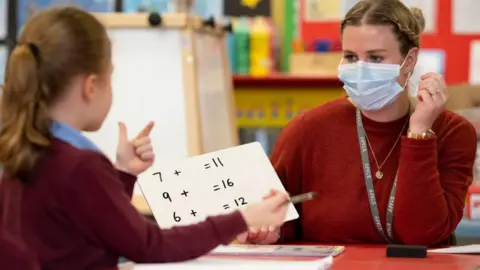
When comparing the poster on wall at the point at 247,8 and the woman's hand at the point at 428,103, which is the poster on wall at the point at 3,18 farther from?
the woman's hand at the point at 428,103

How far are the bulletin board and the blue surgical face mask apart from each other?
4.58 feet

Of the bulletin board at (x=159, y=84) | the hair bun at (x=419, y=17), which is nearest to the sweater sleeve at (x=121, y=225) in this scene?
the hair bun at (x=419, y=17)

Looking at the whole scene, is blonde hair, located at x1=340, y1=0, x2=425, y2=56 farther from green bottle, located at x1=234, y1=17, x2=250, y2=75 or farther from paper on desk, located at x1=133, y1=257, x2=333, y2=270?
green bottle, located at x1=234, y1=17, x2=250, y2=75

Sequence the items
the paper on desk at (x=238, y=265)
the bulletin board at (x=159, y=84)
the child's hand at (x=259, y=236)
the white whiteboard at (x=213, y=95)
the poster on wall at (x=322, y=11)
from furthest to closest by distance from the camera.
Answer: the poster on wall at (x=322, y=11) < the white whiteboard at (x=213, y=95) < the bulletin board at (x=159, y=84) < the child's hand at (x=259, y=236) < the paper on desk at (x=238, y=265)

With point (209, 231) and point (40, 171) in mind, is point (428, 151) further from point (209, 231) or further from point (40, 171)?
point (40, 171)

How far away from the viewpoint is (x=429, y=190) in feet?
5.33

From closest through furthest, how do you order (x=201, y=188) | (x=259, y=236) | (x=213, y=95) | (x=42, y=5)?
(x=201, y=188) → (x=259, y=236) → (x=213, y=95) → (x=42, y=5)

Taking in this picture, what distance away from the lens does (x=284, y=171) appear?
182cm

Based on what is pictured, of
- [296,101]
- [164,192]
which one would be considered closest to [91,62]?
[164,192]

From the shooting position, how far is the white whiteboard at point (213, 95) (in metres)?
3.25

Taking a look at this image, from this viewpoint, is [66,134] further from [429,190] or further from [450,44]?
[450,44]

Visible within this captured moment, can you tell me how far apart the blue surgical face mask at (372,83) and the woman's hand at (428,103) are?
7cm

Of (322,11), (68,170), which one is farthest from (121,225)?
(322,11)

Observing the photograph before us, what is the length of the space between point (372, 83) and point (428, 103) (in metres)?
0.13
